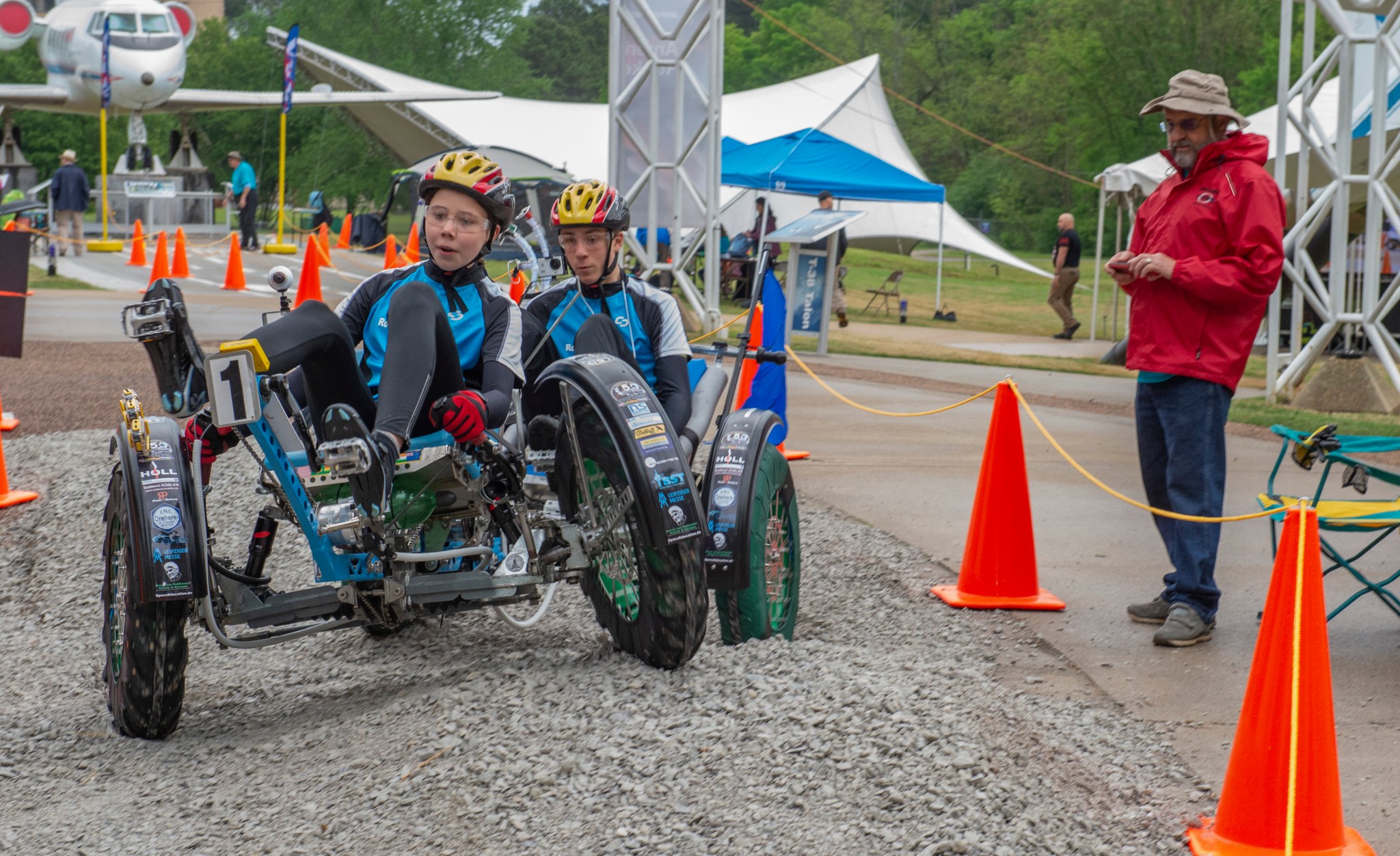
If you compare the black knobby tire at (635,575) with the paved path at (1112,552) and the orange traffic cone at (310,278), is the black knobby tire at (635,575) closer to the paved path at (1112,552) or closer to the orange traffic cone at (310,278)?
the paved path at (1112,552)

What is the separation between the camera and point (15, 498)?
755 centimetres

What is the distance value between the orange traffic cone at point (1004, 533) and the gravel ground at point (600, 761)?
91 cm

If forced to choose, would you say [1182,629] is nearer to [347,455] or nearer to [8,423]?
[347,455]

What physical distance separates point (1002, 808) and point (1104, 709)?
1189 millimetres

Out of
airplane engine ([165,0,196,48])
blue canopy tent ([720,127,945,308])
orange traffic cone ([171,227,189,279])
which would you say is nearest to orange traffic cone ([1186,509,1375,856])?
blue canopy tent ([720,127,945,308])

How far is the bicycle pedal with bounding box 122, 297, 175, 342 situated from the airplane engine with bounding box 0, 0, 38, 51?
38097 millimetres

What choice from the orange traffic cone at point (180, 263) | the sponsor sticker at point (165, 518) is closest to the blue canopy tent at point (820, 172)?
the orange traffic cone at point (180, 263)

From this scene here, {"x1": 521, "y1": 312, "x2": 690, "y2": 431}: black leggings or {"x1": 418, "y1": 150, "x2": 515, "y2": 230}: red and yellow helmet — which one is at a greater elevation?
{"x1": 418, "y1": 150, "x2": 515, "y2": 230}: red and yellow helmet

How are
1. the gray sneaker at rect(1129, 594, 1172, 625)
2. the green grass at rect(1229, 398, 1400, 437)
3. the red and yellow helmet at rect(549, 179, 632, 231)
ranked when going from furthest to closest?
the green grass at rect(1229, 398, 1400, 437) → the gray sneaker at rect(1129, 594, 1172, 625) → the red and yellow helmet at rect(549, 179, 632, 231)

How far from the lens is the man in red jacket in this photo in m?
5.22

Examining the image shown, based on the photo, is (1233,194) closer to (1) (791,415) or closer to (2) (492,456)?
(2) (492,456)

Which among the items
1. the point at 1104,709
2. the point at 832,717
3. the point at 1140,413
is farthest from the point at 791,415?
the point at 832,717

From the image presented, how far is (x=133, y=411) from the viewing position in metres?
3.93

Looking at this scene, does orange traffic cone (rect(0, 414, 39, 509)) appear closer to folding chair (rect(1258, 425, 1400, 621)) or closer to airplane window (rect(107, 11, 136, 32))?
folding chair (rect(1258, 425, 1400, 621))
